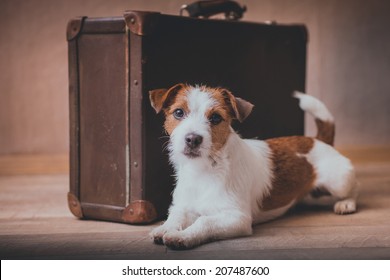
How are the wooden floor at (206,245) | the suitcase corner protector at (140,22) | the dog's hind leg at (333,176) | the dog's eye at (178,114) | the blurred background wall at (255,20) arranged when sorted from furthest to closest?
the blurred background wall at (255,20)
the dog's hind leg at (333,176)
the suitcase corner protector at (140,22)
the dog's eye at (178,114)
the wooden floor at (206,245)

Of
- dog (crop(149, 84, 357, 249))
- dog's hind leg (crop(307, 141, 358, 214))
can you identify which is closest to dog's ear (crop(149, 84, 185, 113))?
dog (crop(149, 84, 357, 249))

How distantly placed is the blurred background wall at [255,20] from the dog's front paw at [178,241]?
1.13 meters

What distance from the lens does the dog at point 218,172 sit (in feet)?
5.26

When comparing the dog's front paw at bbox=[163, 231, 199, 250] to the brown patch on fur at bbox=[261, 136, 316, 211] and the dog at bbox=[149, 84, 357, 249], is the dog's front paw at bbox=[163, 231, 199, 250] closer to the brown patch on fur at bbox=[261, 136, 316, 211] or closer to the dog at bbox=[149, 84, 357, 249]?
the dog at bbox=[149, 84, 357, 249]

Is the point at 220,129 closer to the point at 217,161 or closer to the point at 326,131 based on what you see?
the point at 217,161

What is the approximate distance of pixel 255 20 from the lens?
9.30 feet

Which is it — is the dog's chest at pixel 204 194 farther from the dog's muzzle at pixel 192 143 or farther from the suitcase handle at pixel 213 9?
the suitcase handle at pixel 213 9

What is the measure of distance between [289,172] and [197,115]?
0.48 m

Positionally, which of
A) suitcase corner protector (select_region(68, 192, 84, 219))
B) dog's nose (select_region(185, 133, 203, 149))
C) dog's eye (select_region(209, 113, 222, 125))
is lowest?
suitcase corner protector (select_region(68, 192, 84, 219))

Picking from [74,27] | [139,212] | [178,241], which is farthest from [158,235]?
[74,27]

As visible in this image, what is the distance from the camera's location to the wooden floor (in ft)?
5.03

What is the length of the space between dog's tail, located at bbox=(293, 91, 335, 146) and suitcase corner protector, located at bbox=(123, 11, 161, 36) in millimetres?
700

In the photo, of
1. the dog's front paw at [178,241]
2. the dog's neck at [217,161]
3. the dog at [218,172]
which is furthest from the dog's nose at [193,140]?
the dog's front paw at [178,241]
